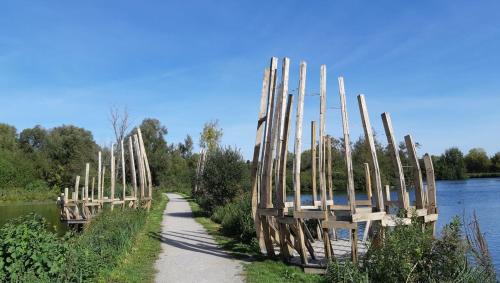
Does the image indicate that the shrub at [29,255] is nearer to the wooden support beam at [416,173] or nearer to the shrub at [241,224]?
the shrub at [241,224]

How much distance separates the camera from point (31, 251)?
7.13 meters

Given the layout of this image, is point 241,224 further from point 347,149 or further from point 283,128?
point 347,149

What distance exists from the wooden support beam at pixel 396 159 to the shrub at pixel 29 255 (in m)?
5.64

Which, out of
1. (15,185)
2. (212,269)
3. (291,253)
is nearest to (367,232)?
(291,253)

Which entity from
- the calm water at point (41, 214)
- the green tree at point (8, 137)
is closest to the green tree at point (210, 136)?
the calm water at point (41, 214)

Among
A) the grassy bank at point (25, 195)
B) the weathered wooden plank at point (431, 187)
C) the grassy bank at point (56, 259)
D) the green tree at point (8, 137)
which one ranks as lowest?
the grassy bank at point (56, 259)

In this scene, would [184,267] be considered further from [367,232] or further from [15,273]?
[367,232]

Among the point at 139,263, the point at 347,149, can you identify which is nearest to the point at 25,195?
the point at 139,263

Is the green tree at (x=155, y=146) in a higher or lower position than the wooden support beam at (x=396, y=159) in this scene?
higher

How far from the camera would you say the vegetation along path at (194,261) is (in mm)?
8281

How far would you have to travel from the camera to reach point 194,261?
9.74 metres

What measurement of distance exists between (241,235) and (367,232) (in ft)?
10.5

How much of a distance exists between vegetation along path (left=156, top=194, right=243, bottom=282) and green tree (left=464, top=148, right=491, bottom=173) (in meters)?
70.2

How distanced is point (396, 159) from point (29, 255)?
616 cm
